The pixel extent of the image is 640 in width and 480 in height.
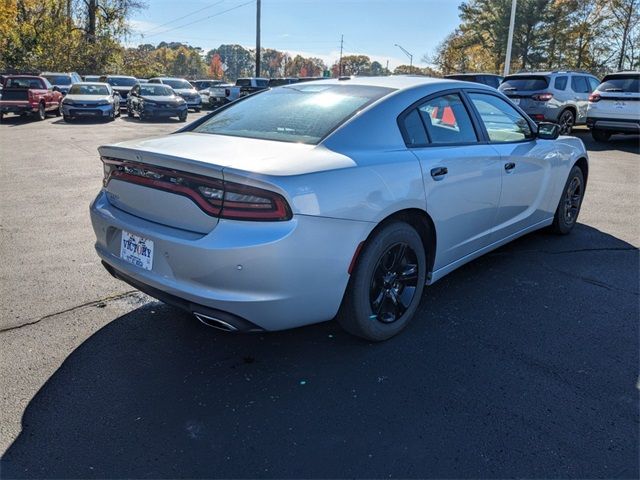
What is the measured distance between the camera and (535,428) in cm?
257

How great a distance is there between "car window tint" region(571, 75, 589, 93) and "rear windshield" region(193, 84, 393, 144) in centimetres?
1329

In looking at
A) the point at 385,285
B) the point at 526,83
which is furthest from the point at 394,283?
the point at 526,83

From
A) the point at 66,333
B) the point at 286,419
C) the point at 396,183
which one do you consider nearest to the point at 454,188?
the point at 396,183

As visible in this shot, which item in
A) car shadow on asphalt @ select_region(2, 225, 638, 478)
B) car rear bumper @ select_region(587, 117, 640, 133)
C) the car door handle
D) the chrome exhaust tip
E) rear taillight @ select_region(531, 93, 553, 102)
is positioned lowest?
car shadow on asphalt @ select_region(2, 225, 638, 478)

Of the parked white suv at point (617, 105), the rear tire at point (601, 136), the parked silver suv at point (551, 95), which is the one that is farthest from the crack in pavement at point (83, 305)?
the rear tire at point (601, 136)

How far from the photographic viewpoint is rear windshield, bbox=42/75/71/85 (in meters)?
24.4

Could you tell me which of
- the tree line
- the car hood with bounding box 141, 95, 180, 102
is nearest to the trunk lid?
the car hood with bounding box 141, 95, 180, 102

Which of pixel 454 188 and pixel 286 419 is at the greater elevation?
pixel 454 188

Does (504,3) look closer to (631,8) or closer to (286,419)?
(631,8)

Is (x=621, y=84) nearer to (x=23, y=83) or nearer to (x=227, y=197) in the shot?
(x=227, y=197)

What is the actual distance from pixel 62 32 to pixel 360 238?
139ft

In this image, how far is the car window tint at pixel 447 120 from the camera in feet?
11.8

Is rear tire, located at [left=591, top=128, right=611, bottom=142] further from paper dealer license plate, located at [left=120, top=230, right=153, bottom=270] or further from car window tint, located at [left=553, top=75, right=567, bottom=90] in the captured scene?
paper dealer license plate, located at [left=120, top=230, right=153, bottom=270]

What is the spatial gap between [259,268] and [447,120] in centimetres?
196
